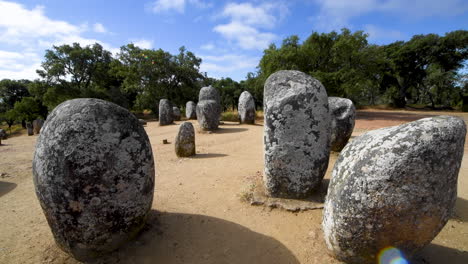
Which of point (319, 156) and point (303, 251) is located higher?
point (319, 156)

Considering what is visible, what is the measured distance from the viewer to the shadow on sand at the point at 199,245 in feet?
9.10

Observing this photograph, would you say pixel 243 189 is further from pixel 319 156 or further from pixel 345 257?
pixel 345 257

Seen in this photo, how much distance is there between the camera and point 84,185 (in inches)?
92.9

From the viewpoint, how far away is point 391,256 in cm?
229

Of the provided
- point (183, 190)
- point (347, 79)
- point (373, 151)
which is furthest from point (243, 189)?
point (347, 79)

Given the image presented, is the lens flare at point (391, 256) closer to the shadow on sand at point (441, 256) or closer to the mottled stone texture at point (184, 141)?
the shadow on sand at point (441, 256)

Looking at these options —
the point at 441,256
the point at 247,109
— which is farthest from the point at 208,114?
the point at 441,256

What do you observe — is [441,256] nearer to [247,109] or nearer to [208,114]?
[208,114]

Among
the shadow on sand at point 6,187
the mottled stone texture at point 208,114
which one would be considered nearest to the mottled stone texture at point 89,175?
the shadow on sand at point 6,187

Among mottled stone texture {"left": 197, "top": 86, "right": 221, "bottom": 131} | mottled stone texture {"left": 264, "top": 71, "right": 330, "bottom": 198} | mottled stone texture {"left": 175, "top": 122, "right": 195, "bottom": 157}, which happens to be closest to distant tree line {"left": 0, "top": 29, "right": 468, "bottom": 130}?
mottled stone texture {"left": 197, "top": 86, "right": 221, "bottom": 131}

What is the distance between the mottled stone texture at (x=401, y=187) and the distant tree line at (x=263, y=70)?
54.3 ft

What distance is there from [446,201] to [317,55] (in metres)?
19.2

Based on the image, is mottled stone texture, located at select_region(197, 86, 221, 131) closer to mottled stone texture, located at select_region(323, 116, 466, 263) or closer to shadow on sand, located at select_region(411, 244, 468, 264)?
mottled stone texture, located at select_region(323, 116, 466, 263)

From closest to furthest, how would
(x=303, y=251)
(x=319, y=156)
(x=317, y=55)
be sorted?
(x=303, y=251) → (x=319, y=156) → (x=317, y=55)
